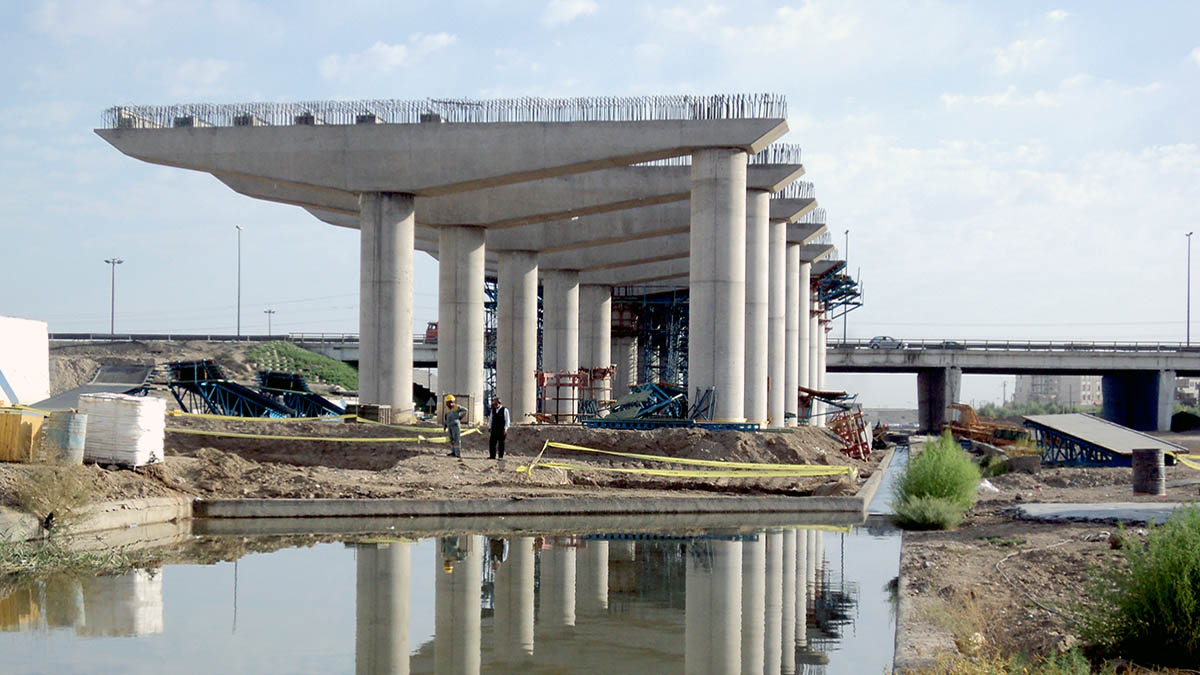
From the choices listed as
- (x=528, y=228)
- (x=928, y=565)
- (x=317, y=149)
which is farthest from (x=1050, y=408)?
(x=928, y=565)

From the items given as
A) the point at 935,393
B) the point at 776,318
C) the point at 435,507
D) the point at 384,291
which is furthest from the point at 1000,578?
the point at 935,393

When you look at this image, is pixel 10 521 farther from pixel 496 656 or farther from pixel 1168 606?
pixel 1168 606

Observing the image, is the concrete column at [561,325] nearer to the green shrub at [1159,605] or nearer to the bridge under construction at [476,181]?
the bridge under construction at [476,181]

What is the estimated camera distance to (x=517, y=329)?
173 ft

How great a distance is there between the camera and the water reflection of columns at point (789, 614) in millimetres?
11352

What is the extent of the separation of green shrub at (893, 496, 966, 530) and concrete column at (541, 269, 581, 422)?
123ft

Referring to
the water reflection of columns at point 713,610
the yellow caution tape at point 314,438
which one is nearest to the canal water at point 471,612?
the water reflection of columns at point 713,610

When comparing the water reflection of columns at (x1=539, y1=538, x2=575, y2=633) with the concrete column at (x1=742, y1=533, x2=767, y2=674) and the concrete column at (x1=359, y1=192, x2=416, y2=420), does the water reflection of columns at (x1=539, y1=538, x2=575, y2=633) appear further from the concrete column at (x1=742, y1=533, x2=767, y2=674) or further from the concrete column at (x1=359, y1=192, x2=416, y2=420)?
the concrete column at (x1=359, y1=192, x2=416, y2=420)

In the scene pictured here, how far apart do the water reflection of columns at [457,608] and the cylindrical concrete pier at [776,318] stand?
33.4m

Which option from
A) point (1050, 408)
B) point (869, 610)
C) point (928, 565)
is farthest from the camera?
point (1050, 408)

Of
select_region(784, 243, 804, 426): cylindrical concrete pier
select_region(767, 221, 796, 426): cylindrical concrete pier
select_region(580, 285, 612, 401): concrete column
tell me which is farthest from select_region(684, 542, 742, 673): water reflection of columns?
select_region(580, 285, 612, 401): concrete column

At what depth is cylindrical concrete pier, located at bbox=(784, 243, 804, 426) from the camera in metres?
57.9

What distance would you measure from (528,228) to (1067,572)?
38477mm

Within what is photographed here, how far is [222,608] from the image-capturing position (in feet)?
43.7
